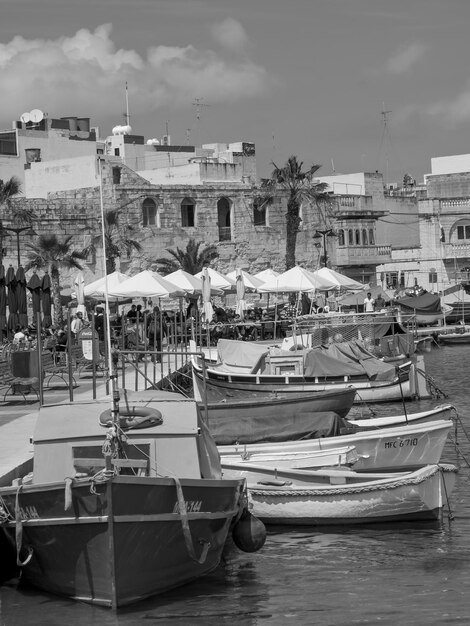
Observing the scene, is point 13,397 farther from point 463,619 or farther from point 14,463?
point 463,619

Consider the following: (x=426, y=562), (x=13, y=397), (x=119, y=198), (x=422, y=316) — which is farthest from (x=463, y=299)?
(x=426, y=562)

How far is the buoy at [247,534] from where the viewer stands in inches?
572

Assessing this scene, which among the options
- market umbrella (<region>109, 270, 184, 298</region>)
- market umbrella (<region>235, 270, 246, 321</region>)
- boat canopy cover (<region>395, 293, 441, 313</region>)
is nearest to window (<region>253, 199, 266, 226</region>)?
boat canopy cover (<region>395, 293, 441, 313</region>)

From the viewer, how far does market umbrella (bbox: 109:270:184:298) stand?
119 ft

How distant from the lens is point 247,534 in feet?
47.7

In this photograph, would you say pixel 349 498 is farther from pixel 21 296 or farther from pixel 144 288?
pixel 144 288

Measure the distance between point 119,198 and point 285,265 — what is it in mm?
10068

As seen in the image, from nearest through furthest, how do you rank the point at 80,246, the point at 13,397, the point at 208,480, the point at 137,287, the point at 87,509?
the point at 87,509 < the point at 208,480 < the point at 13,397 < the point at 137,287 < the point at 80,246

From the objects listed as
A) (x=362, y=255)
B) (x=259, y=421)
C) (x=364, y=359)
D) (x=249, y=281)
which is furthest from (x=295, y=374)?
(x=362, y=255)

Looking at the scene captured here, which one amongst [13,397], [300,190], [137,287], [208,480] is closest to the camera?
[208,480]

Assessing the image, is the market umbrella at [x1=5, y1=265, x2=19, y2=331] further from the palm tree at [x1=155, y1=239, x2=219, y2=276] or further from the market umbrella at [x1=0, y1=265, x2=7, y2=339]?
the palm tree at [x1=155, y1=239, x2=219, y2=276]

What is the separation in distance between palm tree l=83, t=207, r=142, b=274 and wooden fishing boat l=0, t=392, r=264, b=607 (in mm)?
40993

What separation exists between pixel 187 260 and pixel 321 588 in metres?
43.4

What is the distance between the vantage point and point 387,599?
13.4m
